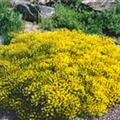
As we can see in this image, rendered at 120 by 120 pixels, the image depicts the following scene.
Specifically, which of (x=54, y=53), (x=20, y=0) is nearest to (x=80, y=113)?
(x=54, y=53)

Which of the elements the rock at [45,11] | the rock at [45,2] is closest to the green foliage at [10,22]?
the rock at [45,11]

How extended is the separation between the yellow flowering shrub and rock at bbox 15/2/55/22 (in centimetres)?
291

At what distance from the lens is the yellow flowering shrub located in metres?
6.03

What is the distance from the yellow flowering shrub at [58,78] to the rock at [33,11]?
291 cm

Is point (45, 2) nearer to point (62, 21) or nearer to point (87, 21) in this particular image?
point (62, 21)

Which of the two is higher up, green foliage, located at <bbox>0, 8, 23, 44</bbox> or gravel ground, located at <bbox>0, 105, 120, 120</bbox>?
green foliage, located at <bbox>0, 8, 23, 44</bbox>

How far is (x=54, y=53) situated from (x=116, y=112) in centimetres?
125

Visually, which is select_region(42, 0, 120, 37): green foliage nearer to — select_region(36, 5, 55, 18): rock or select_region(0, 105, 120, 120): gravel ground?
select_region(36, 5, 55, 18): rock

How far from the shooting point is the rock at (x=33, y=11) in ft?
32.3

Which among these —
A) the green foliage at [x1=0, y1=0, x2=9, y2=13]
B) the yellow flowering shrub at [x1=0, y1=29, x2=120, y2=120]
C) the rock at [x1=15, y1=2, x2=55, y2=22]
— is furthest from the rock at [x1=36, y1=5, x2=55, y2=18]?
the yellow flowering shrub at [x1=0, y1=29, x2=120, y2=120]

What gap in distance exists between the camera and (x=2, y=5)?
33.0ft

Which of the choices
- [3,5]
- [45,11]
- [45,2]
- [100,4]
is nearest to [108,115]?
[45,11]

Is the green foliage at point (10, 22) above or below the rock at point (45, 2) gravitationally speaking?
below

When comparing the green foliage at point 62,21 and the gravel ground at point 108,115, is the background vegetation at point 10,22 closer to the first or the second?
the green foliage at point 62,21
